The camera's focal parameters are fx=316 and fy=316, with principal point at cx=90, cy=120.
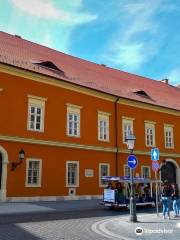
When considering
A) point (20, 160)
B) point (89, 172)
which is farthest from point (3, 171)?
point (89, 172)

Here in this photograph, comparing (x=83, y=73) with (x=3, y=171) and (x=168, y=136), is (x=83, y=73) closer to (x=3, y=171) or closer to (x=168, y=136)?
(x=168, y=136)

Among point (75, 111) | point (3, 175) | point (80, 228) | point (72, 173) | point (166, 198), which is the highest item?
point (75, 111)

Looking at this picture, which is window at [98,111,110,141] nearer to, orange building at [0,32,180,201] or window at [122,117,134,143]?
orange building at [0,32,180,201]

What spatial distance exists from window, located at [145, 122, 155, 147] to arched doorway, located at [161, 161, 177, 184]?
2.64 metres

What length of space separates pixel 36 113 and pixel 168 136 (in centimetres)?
1418

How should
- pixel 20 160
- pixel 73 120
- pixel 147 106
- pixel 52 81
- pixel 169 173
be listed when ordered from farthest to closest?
pixel 169 173 < pixel 147 106 < pixel 73 120 < pixel 52 81 < pixel 20 160

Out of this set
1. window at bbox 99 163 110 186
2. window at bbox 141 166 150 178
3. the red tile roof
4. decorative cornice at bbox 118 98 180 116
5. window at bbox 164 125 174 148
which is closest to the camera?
the red tile roof

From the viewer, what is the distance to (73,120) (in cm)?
2295

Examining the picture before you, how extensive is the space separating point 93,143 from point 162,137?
8.24 metres

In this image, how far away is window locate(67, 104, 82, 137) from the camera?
22.7 meters

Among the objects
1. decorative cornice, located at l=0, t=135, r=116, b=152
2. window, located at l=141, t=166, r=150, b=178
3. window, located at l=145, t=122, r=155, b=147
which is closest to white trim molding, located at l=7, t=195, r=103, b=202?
decorative cornice, located at l=0, t=135, r=116, b=152

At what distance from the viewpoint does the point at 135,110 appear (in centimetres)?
2741

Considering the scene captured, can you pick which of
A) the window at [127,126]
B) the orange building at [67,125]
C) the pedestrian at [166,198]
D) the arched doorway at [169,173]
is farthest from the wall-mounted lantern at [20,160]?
the arched doorway at [169,173]

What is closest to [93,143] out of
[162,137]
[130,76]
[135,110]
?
[135,110]
